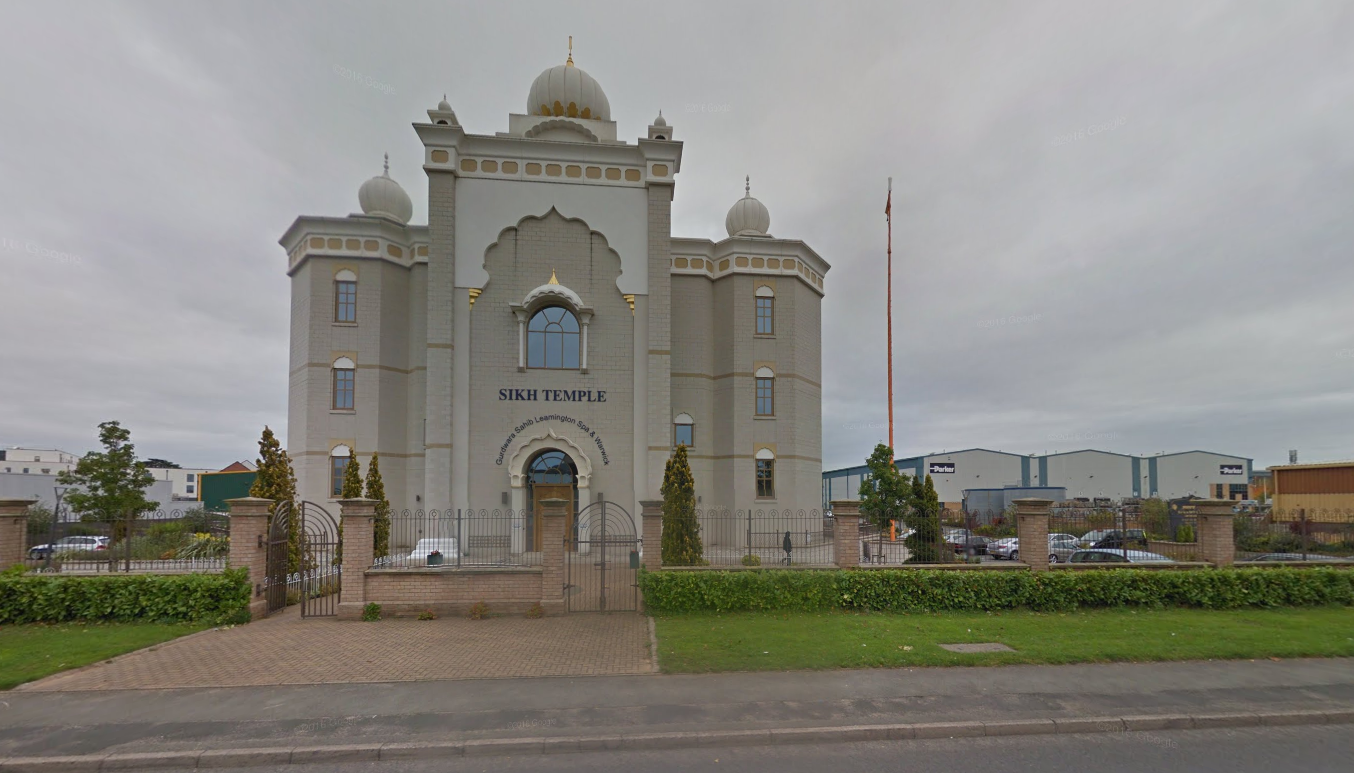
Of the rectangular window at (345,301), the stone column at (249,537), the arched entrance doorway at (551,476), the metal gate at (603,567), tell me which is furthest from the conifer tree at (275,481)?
the rectangular window at (345,301)

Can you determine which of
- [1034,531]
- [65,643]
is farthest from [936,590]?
[65,643]

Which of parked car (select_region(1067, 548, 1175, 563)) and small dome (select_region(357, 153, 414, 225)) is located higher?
small dome (select_region(357, 153, 414, 225))

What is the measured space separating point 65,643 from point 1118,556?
2315cm

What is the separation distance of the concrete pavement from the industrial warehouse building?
6045 centimetres

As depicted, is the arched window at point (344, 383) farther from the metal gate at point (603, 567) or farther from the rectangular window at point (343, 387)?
the metal gate at point (603, 567)

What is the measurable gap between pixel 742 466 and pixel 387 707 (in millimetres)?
20218

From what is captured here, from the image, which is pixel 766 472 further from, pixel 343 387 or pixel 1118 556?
pixel 343 387

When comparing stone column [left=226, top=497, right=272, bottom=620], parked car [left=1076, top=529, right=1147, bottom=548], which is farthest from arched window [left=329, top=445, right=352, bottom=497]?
parked car [left=1076, top=529, right=1147, bottom=548]

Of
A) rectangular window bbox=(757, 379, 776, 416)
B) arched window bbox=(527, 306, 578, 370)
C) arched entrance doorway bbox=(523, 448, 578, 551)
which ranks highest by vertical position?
arched window bbox=(527, 306, 578, 370)

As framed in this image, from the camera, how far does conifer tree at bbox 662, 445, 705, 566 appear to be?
58.1 feet

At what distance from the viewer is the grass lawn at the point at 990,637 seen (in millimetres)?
9766

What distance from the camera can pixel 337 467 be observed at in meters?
25.2

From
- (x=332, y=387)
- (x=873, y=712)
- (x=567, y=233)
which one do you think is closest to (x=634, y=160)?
(x=567, y=233)

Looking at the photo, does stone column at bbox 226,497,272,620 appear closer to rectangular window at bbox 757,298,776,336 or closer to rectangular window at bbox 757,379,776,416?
rectangular window at bbox 757,379,776,416
